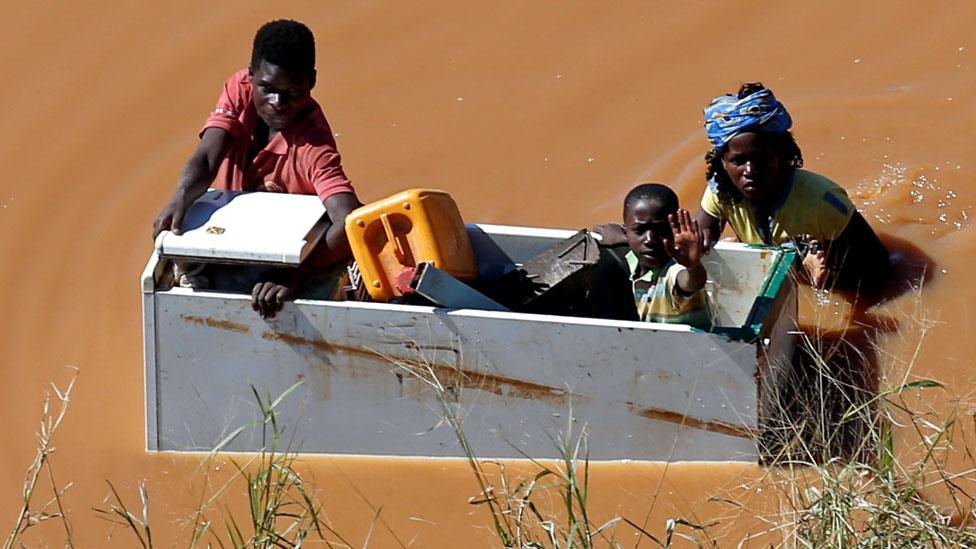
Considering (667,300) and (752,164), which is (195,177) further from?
(752,164)

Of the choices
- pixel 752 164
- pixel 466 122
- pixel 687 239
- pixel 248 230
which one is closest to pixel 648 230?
pixel 687 239

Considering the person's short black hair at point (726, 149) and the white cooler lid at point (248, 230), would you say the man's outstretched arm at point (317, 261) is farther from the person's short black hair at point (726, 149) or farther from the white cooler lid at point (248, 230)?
the person's short black hair at point (726, 149)

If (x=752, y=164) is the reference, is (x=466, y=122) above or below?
below

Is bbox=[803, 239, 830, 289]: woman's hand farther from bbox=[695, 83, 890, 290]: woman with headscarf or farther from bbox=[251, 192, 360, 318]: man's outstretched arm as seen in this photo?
bbox=[251, 192, 360, 318]: man's outstretched arm

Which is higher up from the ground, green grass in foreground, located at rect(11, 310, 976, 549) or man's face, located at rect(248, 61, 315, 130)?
man's face, located at rect(248, 61, 315, 130)

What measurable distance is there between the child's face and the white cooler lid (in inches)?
44.5

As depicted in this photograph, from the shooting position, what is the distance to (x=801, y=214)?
6.07m

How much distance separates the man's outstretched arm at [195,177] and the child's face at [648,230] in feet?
5.20

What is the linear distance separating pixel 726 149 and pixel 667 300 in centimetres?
86

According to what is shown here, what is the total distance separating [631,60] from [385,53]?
131 centimetres

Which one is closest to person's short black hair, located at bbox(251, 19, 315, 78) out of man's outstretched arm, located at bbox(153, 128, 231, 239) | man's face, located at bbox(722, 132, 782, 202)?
man's outstretched arm, located at bbox(153, 128, 231, 239)

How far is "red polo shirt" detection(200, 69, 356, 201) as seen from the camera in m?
5.94

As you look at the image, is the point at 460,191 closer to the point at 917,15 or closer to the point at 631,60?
the point at 631,60

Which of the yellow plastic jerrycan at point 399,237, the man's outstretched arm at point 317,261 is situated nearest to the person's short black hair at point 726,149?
the yellow plastic jerrycan at point 399,237
